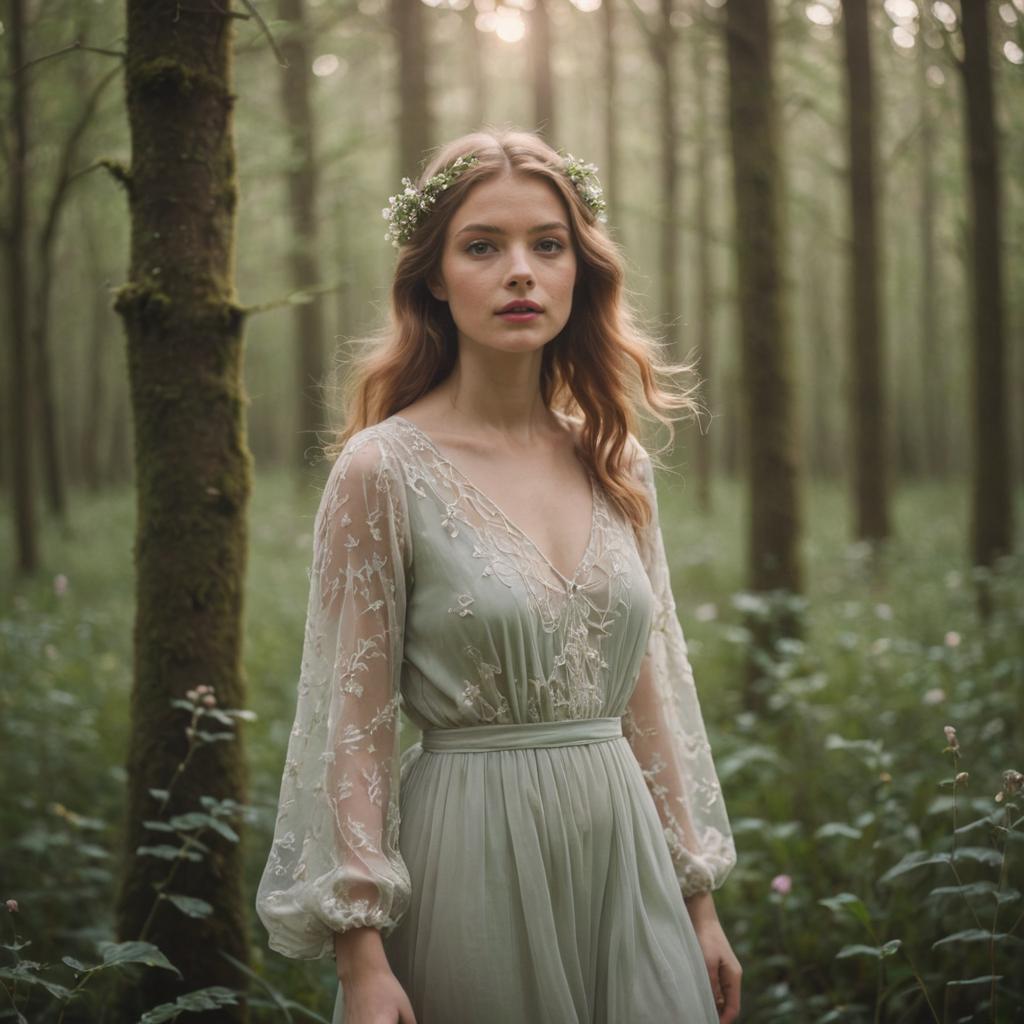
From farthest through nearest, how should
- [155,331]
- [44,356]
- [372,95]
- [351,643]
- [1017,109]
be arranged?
1. [372,95]
2. [44,356]
3. [1017,109]
4. [155,331]
5. [351,643]

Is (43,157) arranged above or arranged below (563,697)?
above

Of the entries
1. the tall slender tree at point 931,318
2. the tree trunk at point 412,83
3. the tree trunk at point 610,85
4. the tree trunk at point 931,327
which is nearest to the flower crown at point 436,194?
the tree trunk at point 412,83

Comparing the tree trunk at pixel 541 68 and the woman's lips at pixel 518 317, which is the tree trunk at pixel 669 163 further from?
the woman's lips at pixel 518 317

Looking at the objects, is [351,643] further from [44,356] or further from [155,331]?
[44,356]

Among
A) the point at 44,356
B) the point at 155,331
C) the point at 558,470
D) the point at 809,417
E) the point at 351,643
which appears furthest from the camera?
Result: the point at 809,417

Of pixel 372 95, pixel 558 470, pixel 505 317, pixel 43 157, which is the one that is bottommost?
pixel 558 470

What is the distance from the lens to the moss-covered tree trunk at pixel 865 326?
439 inches

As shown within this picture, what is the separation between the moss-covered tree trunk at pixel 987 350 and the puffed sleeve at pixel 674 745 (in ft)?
20.8

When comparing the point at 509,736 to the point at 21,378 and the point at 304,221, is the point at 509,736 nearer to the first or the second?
the point at 21,378

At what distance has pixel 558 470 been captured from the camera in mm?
2492

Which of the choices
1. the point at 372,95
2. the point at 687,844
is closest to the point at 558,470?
the point at 687,844

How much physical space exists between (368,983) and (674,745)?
97 cm

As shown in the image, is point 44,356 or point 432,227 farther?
point 44,356

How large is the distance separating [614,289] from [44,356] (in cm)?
1047
